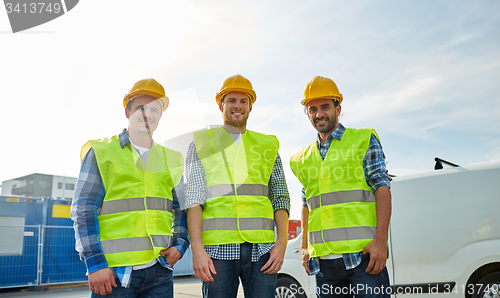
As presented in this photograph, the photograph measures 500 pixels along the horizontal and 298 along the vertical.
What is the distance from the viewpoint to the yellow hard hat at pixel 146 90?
3.02 metres

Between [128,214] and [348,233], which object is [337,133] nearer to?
[348,233]

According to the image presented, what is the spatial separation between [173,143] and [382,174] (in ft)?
5.56

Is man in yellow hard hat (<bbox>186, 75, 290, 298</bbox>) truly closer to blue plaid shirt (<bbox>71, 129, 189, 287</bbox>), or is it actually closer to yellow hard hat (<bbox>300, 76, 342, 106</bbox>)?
blue plaid shirt (<bbox>71, 129, 189, 287</bbox>)

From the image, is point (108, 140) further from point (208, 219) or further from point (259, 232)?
point (259, 232)

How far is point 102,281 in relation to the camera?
2475mm

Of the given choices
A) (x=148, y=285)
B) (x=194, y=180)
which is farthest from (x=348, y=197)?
(x=148, y=285)

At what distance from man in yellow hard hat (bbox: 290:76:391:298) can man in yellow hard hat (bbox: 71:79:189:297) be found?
3.65 feet

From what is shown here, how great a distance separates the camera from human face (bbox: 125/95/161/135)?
2955mm

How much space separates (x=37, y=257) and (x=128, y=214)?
12.2m

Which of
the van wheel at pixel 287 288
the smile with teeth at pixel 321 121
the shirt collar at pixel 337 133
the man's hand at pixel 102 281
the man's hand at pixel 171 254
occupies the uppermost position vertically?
the smile with teeth at pixel 321 121

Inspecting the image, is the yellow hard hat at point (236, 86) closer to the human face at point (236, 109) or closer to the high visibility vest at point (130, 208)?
the human face at point (236, 109)

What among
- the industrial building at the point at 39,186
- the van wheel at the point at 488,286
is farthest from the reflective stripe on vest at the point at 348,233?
the industrial building at the point at 39,186

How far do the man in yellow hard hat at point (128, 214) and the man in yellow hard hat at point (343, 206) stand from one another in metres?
1.11

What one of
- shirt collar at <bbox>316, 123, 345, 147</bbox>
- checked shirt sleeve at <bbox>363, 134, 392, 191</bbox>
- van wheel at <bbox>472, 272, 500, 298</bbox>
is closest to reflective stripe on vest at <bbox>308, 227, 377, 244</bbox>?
checked shirt sleeve at <bbox>363, 134, 392, 191</bbox>
